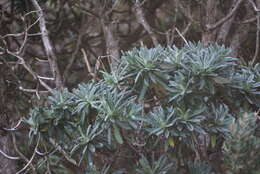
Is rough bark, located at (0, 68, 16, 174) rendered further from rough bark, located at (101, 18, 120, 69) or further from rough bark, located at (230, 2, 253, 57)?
rough bark, located at (230, 2, 253, 57)

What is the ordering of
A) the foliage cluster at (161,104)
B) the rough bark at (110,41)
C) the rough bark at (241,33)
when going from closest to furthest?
the foliage cluster at (161,104) → the rough bark at (110,41) → the rough bark at (241,33)

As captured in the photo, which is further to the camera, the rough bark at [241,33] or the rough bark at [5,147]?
the rough bark at [241,33]

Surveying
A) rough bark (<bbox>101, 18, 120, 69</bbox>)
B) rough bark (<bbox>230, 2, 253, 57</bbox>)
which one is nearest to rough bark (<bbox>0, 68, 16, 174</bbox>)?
rough bark (<bbox>101, 18, 120, 69</bbox>)

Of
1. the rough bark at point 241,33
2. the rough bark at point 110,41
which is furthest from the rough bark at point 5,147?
the rough bark at point 241,33

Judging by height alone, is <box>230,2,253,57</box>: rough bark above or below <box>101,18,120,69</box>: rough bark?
below

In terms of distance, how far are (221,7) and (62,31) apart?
123 centimetres

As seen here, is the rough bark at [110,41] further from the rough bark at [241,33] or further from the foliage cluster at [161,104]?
the foliage cluster at [161,104]

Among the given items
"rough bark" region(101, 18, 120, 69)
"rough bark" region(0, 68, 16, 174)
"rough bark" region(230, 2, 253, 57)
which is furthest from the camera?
"rough bark" region(230, 2, 253, 57)

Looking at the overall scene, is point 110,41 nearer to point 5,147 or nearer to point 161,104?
point 5,147

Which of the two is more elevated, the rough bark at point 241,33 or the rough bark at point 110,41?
the rough bark at point 110,41

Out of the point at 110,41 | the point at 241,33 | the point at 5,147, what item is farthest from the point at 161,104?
the point at 241,33

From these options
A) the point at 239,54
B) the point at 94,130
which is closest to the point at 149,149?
the point at 94,130

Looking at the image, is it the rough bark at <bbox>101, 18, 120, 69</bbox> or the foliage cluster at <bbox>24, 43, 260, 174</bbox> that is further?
the rough bark at <bbox>101, 18, 120, 69</bbox>

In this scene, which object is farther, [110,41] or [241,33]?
[241,33]
